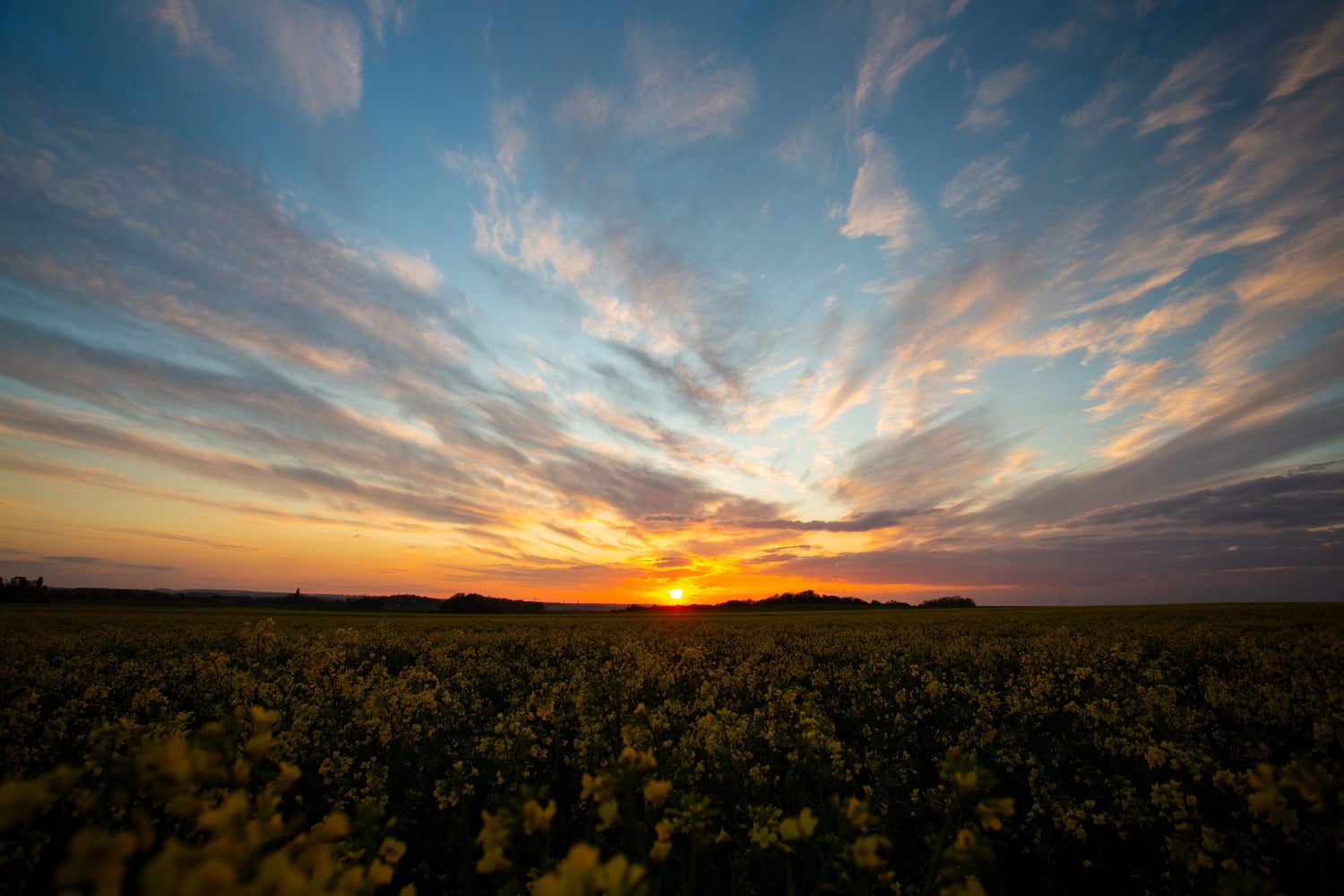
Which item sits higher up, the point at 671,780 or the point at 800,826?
the point at 800,826

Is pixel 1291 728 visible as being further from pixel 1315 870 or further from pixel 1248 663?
pixel 1248 663

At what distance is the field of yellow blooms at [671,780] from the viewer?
2.18 metres

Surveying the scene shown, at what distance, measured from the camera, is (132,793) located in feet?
17.7

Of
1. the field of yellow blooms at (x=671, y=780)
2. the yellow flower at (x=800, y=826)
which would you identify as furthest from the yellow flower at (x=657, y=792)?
the yellow flower at (x=800, y=826)

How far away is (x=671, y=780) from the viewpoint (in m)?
5.61

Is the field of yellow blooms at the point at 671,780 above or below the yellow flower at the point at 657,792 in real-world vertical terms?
below

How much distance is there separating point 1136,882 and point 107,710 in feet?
49.2

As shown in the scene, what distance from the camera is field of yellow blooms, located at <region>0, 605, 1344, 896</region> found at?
2.18 metres

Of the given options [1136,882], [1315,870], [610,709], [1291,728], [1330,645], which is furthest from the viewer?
[1330,645]

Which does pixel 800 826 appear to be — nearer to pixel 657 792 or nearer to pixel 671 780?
pixel 657 792

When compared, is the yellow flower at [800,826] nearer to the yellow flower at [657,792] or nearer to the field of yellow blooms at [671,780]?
the field of yellow blooms at [671,780]

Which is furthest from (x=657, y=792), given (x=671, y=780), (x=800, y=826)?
(x=671, y=780)

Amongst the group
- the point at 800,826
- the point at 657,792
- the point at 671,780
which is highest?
the point at 657,792

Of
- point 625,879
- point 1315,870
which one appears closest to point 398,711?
point 625,879
